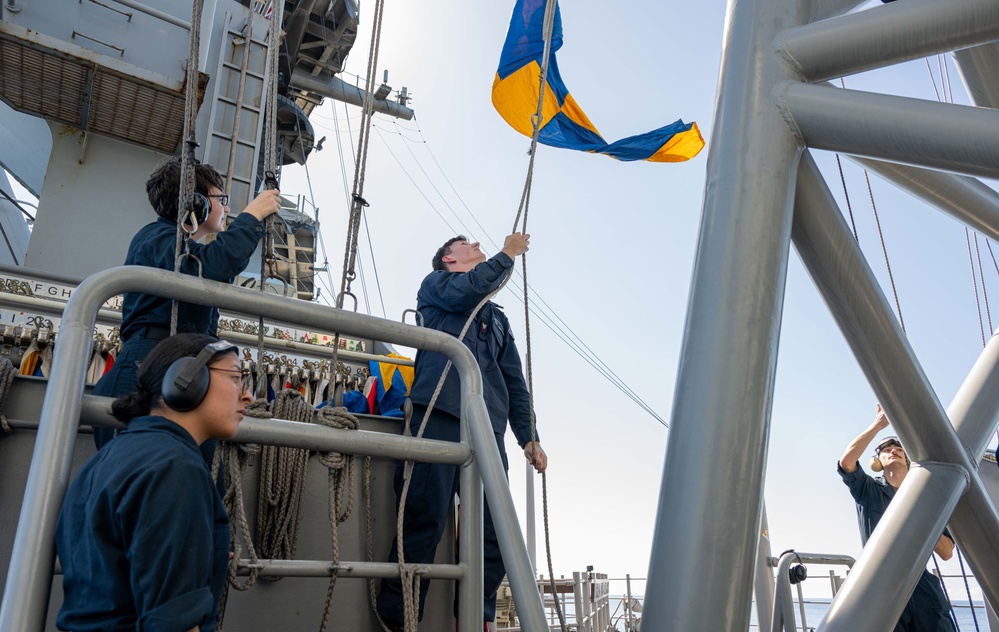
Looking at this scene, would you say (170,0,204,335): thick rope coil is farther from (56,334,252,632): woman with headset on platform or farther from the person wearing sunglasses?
the person wearing sunglasses

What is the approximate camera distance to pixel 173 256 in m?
2.22

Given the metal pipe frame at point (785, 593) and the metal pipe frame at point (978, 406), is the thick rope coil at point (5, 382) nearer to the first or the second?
the metal pipe frame at point (978, 406)

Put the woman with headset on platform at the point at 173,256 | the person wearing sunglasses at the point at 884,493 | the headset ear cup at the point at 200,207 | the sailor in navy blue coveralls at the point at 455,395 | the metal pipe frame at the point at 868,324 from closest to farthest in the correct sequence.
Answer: the metal pipe frame at the point at 868,324, the woman with headset on platform at the point at 173,256, the headset ear cup at the point at 200,207, the sailor in navy blue coveralls at the point at 455,395, the person wearing sunglasses at the point at 884,493

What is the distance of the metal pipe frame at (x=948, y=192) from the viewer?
2.05m

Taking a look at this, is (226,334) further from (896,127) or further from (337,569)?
(896,127)

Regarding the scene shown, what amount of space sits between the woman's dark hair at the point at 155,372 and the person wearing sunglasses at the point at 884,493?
3347 millimetres

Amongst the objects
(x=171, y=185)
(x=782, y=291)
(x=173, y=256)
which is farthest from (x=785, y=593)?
(x=171, y=185)

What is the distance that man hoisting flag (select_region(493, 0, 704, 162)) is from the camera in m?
4.63

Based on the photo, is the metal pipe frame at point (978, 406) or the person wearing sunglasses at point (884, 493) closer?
the metal pipe frame at point (978, 406)

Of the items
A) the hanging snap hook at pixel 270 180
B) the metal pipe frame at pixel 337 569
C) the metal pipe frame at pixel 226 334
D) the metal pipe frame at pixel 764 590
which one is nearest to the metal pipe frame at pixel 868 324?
the metal pipe frame at pixel 337 569

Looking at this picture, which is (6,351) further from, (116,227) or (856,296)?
(856,296)

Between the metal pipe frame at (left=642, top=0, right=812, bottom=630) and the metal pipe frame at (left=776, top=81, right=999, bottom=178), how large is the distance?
0.05 meters

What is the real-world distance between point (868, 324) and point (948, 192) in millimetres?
687

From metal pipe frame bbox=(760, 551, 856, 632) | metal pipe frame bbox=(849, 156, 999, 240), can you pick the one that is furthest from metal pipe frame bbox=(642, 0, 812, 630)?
metal pipe frame bbox=(760, 551, 856, 632)
